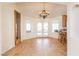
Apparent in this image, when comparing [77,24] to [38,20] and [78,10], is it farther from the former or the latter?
[38,20]

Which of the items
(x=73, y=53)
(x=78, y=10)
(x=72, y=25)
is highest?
(x=78, y=10)

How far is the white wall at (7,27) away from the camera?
6.24 meters

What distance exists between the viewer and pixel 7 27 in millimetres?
6730

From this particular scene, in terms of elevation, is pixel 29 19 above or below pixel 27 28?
above

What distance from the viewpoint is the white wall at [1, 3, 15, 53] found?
246 inches

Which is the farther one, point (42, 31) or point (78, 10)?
point (42, 31)

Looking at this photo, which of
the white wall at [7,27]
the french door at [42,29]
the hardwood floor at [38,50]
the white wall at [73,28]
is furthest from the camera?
the french door at [42,29]

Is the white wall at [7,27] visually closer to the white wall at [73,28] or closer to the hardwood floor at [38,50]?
the hardwood floor at [38,50]

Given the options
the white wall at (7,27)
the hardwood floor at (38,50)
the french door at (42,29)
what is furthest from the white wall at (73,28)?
the french door at (42,29)

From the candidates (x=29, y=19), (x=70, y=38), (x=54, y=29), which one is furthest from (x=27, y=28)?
(x=70, y=38)

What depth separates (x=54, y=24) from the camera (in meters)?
13.6

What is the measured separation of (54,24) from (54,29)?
0.53 m

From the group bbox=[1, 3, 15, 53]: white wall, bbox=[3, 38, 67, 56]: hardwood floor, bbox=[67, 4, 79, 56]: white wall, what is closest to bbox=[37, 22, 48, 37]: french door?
bbox=[3, 38, 67, 56]: hardwood floor

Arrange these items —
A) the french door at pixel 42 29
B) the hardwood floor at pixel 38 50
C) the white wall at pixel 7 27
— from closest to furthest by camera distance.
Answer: the hardwood floor at pixel 38 50 → the white wall at pixel 7 27 → the french door at pixel 42 29
